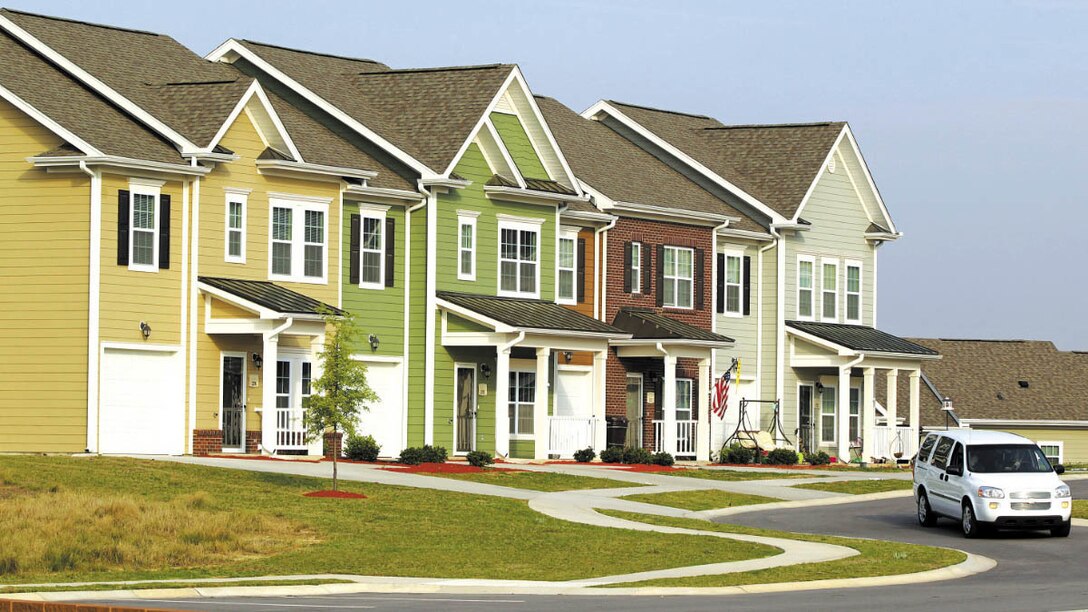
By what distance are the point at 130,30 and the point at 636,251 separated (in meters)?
15.3

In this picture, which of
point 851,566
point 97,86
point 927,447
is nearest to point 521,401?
point 97,86

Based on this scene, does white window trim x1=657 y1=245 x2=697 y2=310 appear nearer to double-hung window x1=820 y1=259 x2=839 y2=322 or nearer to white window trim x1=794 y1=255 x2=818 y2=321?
white window trim x1=794 y1=255 x2=818 y2=321

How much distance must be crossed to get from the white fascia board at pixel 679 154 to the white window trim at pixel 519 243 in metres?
10.0

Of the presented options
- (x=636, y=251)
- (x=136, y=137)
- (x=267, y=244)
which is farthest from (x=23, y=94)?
(x=636, y=251)

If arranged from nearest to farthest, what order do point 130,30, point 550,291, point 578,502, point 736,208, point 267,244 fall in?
point 578,502 → point 267,244 → point 130,30 → point 550,291 → point 736,208

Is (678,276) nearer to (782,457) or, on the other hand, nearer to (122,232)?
(782,457)

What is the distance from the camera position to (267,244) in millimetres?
44719

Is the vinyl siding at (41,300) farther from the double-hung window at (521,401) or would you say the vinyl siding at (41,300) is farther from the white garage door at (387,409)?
the double-hung window at (521,401)

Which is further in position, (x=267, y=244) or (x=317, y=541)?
(x=267, y=244)

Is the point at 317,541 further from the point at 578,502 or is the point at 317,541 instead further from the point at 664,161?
the point at 664,161

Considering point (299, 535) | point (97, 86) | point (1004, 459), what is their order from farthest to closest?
1. point (97, 86)
2. point (1004, 459)
3. point (299, 535)

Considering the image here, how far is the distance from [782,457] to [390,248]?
1355cm

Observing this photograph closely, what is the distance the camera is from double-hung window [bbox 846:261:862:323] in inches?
2448

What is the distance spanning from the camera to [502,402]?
4772cm
